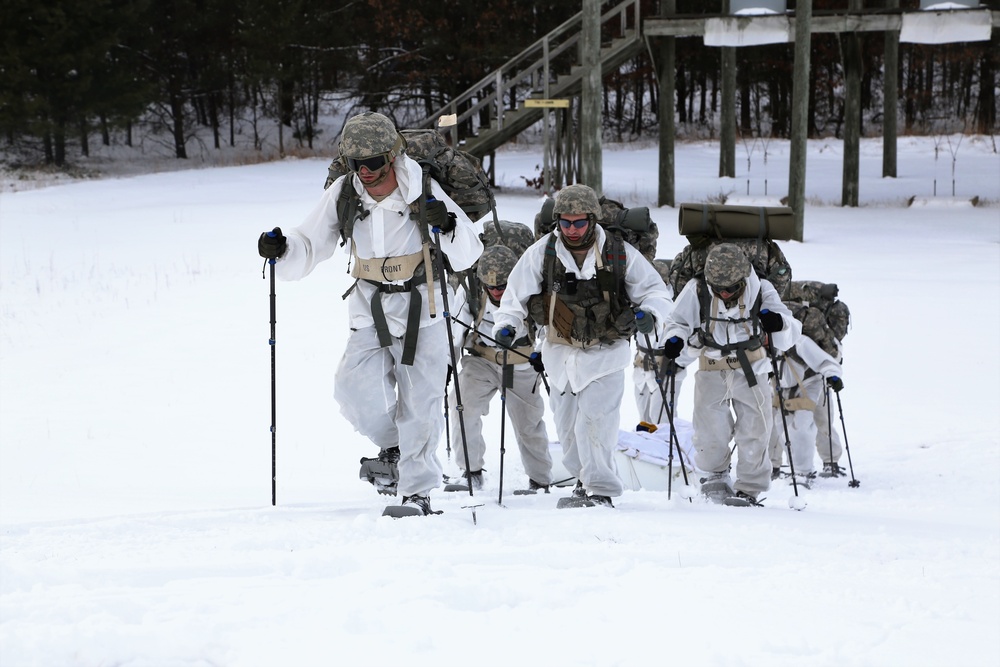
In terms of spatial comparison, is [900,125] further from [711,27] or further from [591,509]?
[591,509]

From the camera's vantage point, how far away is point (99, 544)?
5.12m

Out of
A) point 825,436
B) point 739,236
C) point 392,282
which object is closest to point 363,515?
point 392,282

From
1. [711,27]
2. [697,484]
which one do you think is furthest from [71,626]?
[711,27]

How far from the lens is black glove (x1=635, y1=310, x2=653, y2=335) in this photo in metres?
6.41

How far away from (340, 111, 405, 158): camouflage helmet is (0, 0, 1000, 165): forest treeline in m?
23.9

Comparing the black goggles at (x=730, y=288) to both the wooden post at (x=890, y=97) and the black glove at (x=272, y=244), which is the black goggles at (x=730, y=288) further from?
the wooden post at (x=890, y=97)

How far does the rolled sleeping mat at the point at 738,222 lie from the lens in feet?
25.8

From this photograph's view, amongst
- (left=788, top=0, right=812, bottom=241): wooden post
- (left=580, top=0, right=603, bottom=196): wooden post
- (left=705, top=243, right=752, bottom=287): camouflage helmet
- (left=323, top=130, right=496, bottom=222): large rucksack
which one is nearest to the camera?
(left=323, top=130, right=496, bottom=222): large rucksack

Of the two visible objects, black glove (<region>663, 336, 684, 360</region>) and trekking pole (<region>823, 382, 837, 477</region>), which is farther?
trekking pole (<region>823, 382, 837, 477</region>)

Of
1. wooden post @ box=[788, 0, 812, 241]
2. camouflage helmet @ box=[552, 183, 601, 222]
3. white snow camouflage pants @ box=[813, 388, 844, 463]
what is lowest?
white snow camouflage pants @ box=[813, 388, 844, 463]

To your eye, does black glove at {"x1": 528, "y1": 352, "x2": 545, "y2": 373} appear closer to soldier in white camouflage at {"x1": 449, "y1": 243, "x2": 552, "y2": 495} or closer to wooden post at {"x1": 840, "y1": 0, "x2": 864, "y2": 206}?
soldier in white camouflage at {"x1": 449, "y1": 243, "x2": 552, "y2": 495}

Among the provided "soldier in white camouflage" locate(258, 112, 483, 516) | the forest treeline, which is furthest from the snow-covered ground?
the forest treeline

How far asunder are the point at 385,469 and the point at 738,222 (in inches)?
127

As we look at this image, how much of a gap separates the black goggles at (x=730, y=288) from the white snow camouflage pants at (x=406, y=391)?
7.38 ft
